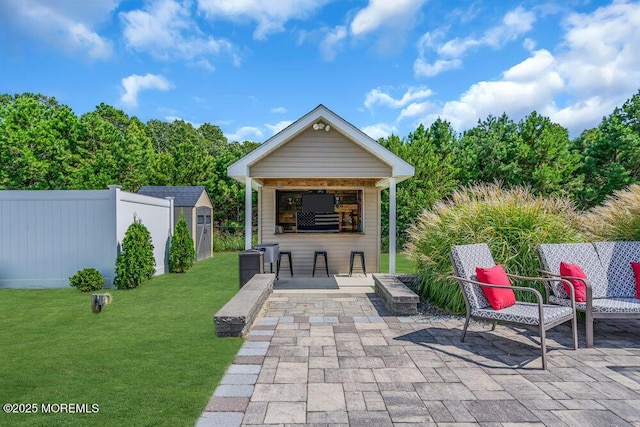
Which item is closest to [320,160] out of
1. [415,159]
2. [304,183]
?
[304,183]

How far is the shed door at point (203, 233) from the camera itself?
13.7 meters

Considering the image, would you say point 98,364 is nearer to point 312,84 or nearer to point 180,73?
point 312,84

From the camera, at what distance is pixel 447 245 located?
18.4 ft

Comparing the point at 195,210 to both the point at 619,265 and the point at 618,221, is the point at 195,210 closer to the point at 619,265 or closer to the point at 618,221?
the point at 618,221

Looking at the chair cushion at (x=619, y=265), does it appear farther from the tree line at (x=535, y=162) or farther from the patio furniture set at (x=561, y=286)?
the tree line at (x=535, y=162)

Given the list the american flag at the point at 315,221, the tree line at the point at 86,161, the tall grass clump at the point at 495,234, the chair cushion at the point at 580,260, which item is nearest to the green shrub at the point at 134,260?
the american flag at the point at 315,221

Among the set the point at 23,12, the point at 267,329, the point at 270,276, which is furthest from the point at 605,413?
the point at 23,12

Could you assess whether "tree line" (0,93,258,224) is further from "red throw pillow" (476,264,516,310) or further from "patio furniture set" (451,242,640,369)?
"red throw pillow" (476,264,516,310)

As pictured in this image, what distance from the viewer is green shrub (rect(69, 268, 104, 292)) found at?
7398mm

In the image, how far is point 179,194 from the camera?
1427 cm

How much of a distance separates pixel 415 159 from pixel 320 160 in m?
9.48

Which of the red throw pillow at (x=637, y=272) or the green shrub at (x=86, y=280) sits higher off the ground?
the red throw pillow at (x=637, y=272)

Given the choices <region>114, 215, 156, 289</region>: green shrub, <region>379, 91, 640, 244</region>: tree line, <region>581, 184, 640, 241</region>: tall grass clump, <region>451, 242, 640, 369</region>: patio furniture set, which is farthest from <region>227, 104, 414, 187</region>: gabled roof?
<region>379, 91, 640, 244</region>: tree line

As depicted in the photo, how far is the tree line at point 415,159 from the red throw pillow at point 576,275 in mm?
10715
